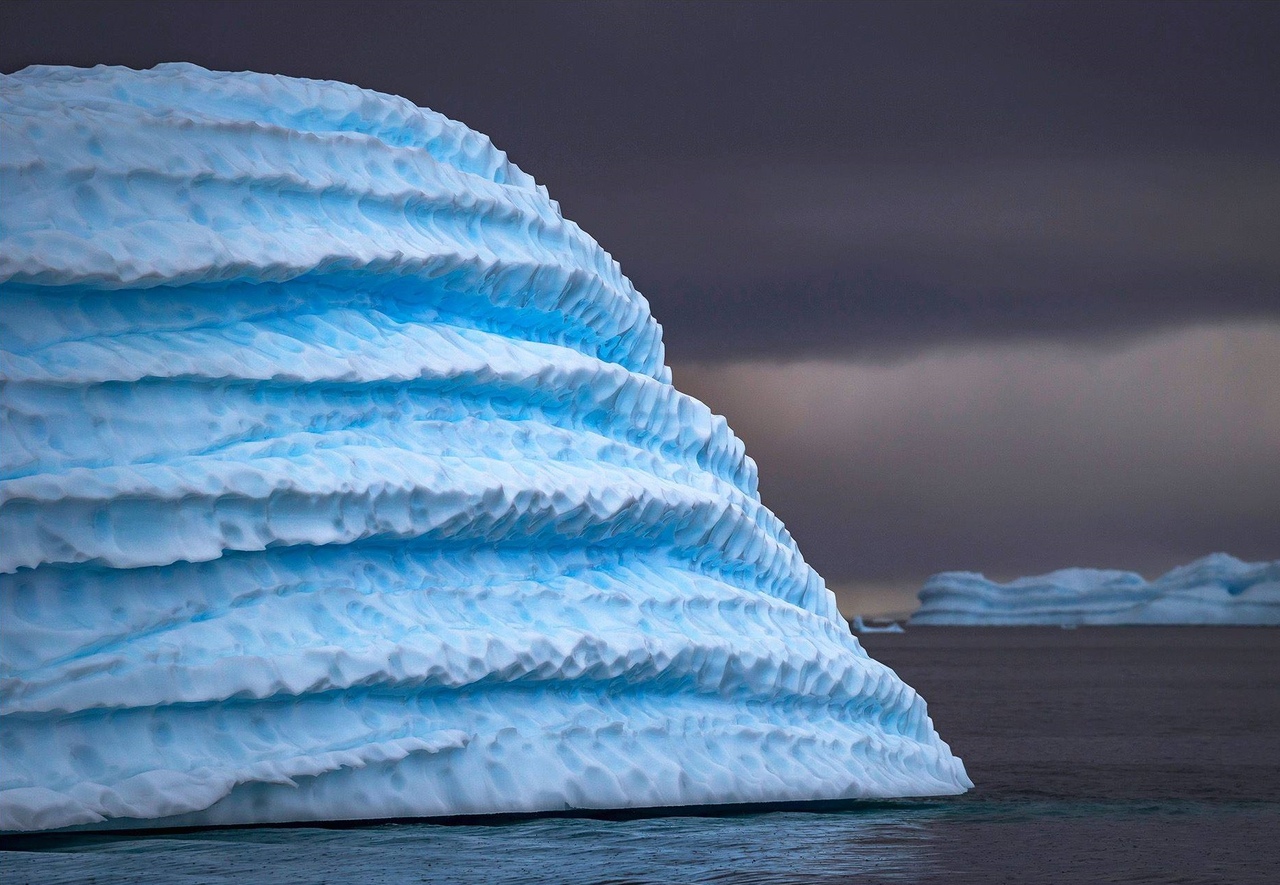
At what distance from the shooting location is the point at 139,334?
630 inches

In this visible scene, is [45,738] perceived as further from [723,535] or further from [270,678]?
[723,535]

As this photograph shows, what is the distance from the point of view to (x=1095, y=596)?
12475 cm

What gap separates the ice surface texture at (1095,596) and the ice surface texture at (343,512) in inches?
4065

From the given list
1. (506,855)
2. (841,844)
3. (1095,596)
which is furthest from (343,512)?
(1095,596)

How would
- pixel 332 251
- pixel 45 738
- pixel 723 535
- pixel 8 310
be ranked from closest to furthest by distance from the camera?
pixel 45 738
pixel 8 310
pixel 332 251
pixel 723 535

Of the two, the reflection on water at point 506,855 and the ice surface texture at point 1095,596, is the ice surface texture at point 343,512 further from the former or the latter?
the ice surface texture at point 1095,596

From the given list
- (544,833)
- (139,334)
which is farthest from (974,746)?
(139,334)

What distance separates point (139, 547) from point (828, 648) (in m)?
7.81

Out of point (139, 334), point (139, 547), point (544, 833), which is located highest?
point (139, 334)

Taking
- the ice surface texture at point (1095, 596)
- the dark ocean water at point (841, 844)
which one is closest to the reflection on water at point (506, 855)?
the dark ocean water at point (841, 844)

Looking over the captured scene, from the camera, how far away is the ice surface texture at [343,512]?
48.6 ft

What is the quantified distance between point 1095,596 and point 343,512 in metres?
116

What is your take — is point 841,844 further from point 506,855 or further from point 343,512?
point 343,512

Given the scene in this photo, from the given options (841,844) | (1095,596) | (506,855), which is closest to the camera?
(506,855)
